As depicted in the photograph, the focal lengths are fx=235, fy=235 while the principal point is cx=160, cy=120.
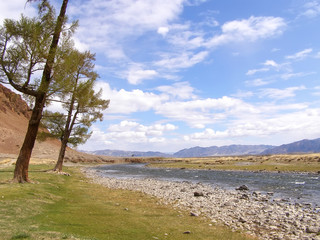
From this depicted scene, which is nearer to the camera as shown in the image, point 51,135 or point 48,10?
point 48,10

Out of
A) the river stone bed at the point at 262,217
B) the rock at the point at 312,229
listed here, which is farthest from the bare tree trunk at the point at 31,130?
the rock at the point at 312,229

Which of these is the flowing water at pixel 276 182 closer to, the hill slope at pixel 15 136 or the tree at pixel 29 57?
the tree at pixel 29 57

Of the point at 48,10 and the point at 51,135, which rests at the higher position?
Result: the point at 48,10

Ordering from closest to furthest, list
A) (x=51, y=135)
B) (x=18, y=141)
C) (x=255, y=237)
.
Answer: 1. (x=255, y=237)
2. (x=51, y=135)
3. (x=18, y=141)

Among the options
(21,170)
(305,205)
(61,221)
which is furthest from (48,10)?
Answer: (305,205)

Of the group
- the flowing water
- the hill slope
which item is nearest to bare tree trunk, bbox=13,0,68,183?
the flowing water

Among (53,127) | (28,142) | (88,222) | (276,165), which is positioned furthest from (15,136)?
(88,222)

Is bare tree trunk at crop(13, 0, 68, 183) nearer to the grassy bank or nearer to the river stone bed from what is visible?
the river stone bed

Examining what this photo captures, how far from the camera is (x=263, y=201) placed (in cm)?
2319

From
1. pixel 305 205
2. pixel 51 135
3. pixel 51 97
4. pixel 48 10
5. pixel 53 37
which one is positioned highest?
pixel 48 10

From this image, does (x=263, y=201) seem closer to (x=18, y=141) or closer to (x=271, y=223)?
(x=271, y=223)

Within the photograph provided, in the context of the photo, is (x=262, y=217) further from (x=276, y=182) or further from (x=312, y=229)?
(x=276, y=182)

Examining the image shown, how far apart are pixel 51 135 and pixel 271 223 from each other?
36.6 meters

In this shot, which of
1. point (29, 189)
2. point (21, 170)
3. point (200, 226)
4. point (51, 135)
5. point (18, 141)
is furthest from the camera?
point (18, 141)
